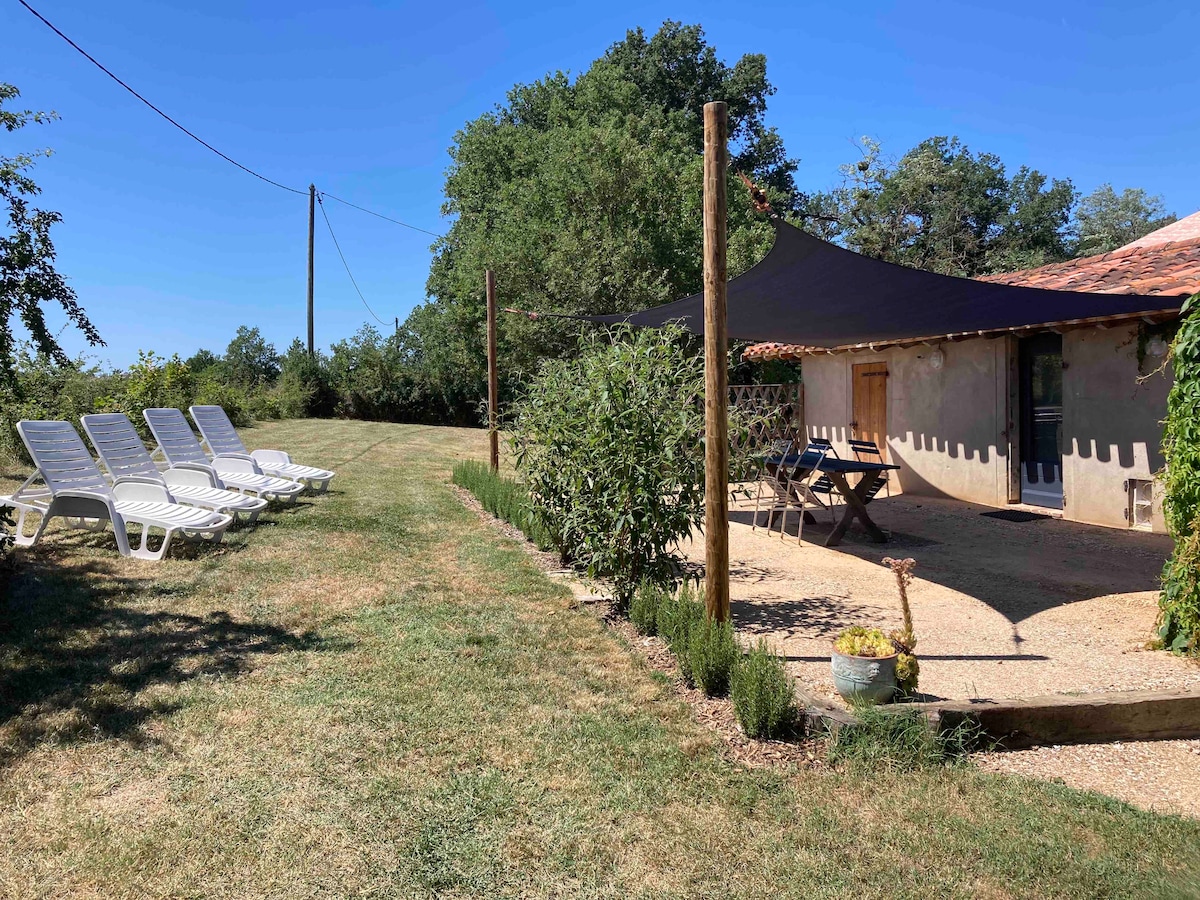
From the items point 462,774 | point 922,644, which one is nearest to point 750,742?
point 462,774

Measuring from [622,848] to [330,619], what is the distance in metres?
2.70

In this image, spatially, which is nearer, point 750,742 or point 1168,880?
point 1168,880

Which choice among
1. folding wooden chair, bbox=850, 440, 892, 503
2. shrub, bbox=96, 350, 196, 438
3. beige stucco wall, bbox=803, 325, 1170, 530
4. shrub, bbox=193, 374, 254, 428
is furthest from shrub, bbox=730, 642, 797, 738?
shrub, bbox=193, 374, 254, 428

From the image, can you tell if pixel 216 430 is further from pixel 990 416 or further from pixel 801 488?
pixel 990 416

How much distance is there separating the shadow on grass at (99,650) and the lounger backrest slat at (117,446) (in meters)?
1.72

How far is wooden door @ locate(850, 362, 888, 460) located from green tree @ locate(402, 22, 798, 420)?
5290 mm

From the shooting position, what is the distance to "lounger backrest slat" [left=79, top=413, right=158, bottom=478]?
6555mm

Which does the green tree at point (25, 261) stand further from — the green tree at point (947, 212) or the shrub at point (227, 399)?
the green tree at point (947, 212)

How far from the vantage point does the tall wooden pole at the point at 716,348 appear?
3.51m

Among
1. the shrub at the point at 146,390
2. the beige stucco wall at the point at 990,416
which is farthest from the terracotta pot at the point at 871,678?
the shrub at the point at 146,390

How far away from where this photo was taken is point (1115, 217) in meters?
31.8

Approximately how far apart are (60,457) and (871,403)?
32.5ft

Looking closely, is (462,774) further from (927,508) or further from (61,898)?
(927,508)

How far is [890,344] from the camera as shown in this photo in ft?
32.8
